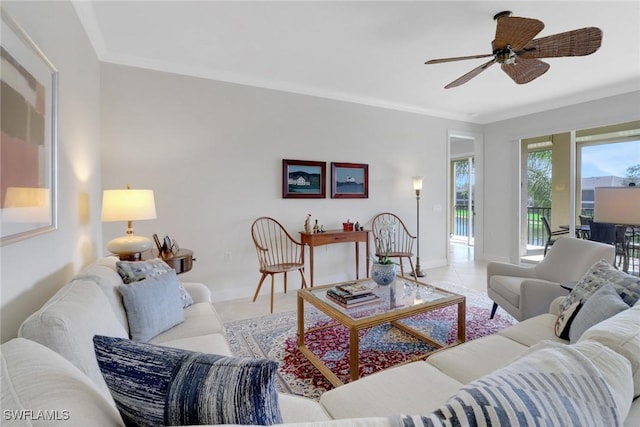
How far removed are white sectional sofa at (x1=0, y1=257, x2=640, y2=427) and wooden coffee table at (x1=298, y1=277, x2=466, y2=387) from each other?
47 centimetres

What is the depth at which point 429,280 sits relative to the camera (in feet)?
14.0

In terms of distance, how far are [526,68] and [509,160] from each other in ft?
10.2

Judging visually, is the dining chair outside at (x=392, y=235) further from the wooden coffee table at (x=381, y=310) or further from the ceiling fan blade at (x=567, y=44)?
the ceiling fan blade at (x=567, y=44)

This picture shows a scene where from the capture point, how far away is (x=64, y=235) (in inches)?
71.7

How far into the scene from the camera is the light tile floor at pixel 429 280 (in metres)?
3.14

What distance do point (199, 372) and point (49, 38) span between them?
79.4 inches

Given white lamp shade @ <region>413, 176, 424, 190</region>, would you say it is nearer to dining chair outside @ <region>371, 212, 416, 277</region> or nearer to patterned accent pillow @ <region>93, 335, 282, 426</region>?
dining chair outside @ <region>371, 212, 416, 277</region>

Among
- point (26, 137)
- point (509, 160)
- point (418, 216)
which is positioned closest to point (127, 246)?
point (26, 137)

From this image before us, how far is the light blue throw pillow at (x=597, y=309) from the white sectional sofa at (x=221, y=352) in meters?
0.19

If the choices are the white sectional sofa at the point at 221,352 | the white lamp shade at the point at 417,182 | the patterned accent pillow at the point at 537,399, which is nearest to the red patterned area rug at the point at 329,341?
the white sectional sofa at the point at 221,352

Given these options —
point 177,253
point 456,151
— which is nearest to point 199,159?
point 177,253

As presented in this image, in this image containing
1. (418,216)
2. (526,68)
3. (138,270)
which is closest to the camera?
(138,270)

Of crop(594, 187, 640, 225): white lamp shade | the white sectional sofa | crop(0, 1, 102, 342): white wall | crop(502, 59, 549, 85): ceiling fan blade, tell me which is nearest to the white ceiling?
crop(502, 59, 549, 85): ceiling fan blade

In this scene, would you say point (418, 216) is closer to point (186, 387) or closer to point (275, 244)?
point (275, 244)
